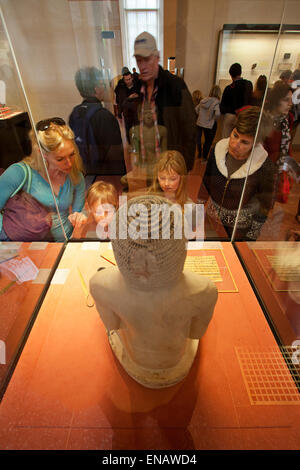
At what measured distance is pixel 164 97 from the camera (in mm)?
1371

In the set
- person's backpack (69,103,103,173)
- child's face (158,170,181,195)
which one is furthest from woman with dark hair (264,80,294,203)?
person's backpack (69,103,103,173)

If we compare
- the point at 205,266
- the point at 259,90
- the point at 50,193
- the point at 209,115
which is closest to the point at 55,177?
the point at 50,193

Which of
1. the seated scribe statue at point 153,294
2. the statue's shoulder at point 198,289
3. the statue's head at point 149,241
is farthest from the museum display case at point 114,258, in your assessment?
the statue's head at point 149,241

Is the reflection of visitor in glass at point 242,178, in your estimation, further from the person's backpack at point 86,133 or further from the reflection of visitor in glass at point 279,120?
the person's backpack at point 86,133

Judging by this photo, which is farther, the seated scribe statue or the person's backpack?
the person's backpack

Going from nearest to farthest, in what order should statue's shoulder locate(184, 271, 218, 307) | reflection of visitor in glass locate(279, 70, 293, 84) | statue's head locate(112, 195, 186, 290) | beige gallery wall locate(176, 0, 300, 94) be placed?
statue's head locate(112, 195, 186, 290)
statue's shoulder locate(184, 271, 218, 307)
beige gallery wall locate(176, 0, 300, 94)
reflection of visitor in glass locate(279, 70, 293, 84)

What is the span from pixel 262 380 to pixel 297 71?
5.84 ft

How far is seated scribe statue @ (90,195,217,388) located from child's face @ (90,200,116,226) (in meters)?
0.95

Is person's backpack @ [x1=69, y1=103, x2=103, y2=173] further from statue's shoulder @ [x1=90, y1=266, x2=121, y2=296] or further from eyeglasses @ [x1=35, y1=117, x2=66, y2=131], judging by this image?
statue's shoulder @ [x1=90, y1=266, x2=121, y2=296]

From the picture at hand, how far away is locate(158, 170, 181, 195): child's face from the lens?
5.20ft

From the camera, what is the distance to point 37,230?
199cm

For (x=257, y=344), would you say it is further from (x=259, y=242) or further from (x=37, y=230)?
(x=37, y=230)
